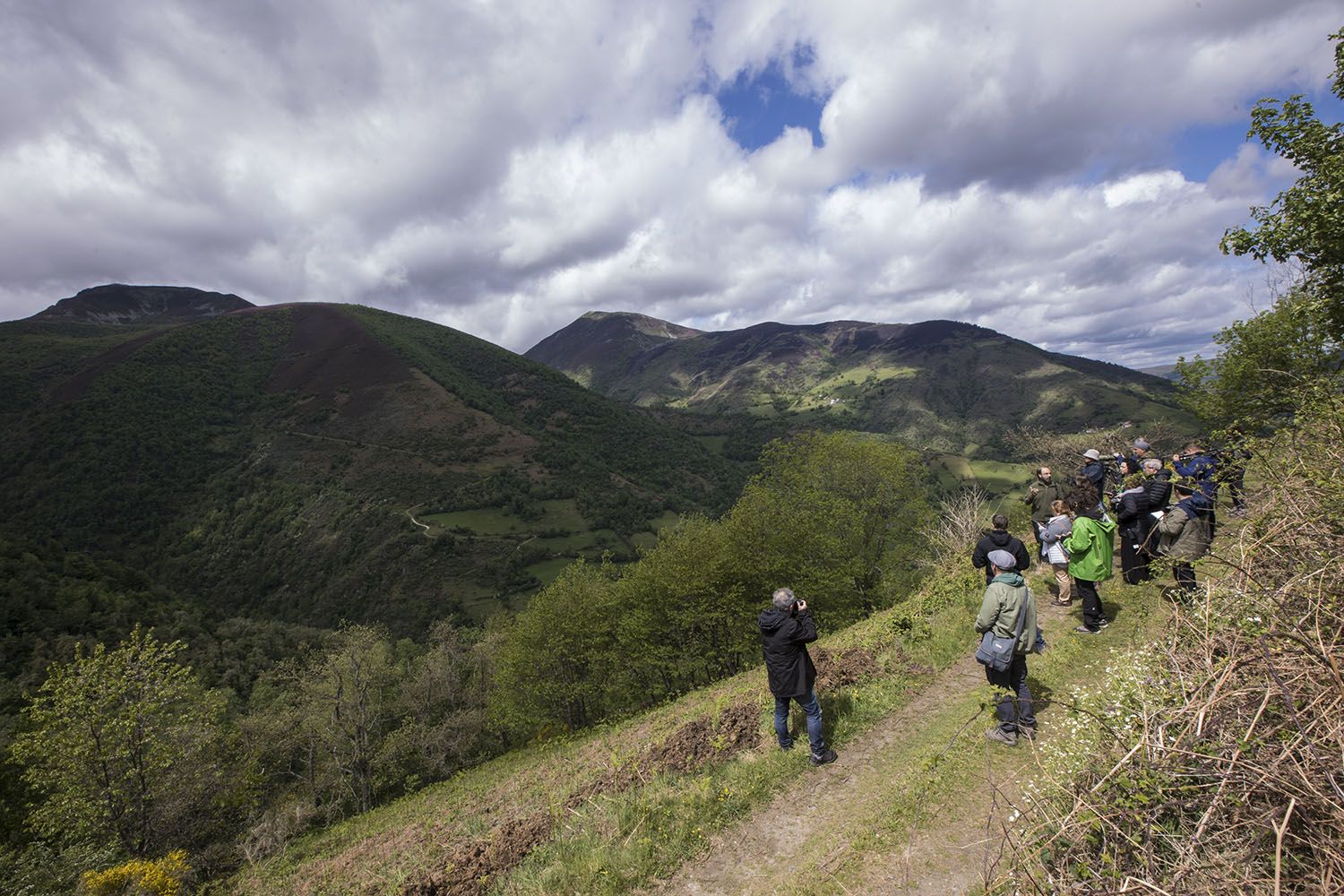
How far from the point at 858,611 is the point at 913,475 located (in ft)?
36.1

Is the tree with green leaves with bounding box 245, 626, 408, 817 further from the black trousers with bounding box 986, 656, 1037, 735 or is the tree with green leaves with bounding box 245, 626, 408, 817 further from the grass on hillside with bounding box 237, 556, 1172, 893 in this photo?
the black trousers with bounding box 986, 656, 1037, 735

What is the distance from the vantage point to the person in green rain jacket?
8.31 meters

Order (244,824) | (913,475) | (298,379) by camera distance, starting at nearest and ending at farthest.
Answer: (244,824) < (913,475) < (298,379)

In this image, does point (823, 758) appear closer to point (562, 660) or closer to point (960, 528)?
point (960, 528)

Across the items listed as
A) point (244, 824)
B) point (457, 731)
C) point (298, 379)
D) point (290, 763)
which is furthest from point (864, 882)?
point (298, 379)

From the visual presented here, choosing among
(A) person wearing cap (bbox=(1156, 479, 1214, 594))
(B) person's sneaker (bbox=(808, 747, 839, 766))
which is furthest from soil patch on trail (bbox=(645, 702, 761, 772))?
(A) person wearing cap (bbox=(1156, 479, 1214, 594))

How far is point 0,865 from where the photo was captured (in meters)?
14.6

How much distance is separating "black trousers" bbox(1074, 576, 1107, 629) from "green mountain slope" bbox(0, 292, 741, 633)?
3716 inches

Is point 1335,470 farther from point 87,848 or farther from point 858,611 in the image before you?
point 87,848

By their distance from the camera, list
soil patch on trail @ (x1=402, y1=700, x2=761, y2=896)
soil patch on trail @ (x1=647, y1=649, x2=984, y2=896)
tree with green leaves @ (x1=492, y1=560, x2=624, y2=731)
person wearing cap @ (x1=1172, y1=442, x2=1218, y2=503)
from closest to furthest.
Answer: soil patch on trail @ (x1=647, y1=649, x2=984, y2=896)
soil patch on trail @ (x1=402, y1=700, x2=761, y2=896)
person wearing cap @ (x1=1172, y1=442, x2=1218, y2=503)
tree with green leaves @ (x1=492, y1=560, x2=624, y2=731)

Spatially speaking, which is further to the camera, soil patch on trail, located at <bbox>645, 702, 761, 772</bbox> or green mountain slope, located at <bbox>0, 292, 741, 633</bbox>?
green mountain slope, located at <bbox>0, 292, 741, 633</bbox>

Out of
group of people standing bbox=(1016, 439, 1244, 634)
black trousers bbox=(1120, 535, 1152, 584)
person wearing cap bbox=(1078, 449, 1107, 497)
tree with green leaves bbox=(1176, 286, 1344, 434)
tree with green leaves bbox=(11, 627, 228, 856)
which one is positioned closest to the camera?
group of people standing bbox=(1016, 439, 1244, 634)

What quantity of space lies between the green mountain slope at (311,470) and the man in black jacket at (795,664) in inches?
3674

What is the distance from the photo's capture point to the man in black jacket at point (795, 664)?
698cm
